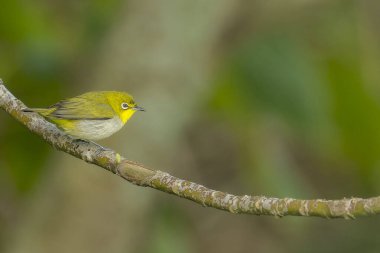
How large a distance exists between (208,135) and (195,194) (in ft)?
20.1

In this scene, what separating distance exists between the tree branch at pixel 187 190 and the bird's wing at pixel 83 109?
0.11 metres

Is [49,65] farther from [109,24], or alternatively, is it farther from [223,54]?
[223,54]

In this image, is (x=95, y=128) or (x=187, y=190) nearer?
(x=187, y=190)

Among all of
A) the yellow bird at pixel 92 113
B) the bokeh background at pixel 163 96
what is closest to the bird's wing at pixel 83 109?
the yellow bird at pixel 92 113

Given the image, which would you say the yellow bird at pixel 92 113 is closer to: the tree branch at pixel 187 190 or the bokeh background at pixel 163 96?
the tree branch at pixel 187 190

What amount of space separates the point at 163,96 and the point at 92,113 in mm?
2643

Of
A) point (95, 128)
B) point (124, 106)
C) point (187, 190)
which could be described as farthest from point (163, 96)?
point (187, 190)

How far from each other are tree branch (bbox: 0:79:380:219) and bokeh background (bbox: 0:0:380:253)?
2.69 meters

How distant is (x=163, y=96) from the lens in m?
6.83

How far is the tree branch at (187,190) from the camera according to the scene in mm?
2395

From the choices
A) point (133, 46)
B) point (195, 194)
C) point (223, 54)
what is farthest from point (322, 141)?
point (195, 194)

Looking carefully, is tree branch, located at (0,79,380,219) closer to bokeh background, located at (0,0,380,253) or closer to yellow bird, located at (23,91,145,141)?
yellow bird, located at (23,91,145,141)

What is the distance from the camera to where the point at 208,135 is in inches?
352

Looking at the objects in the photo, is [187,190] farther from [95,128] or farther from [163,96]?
[163,96]
